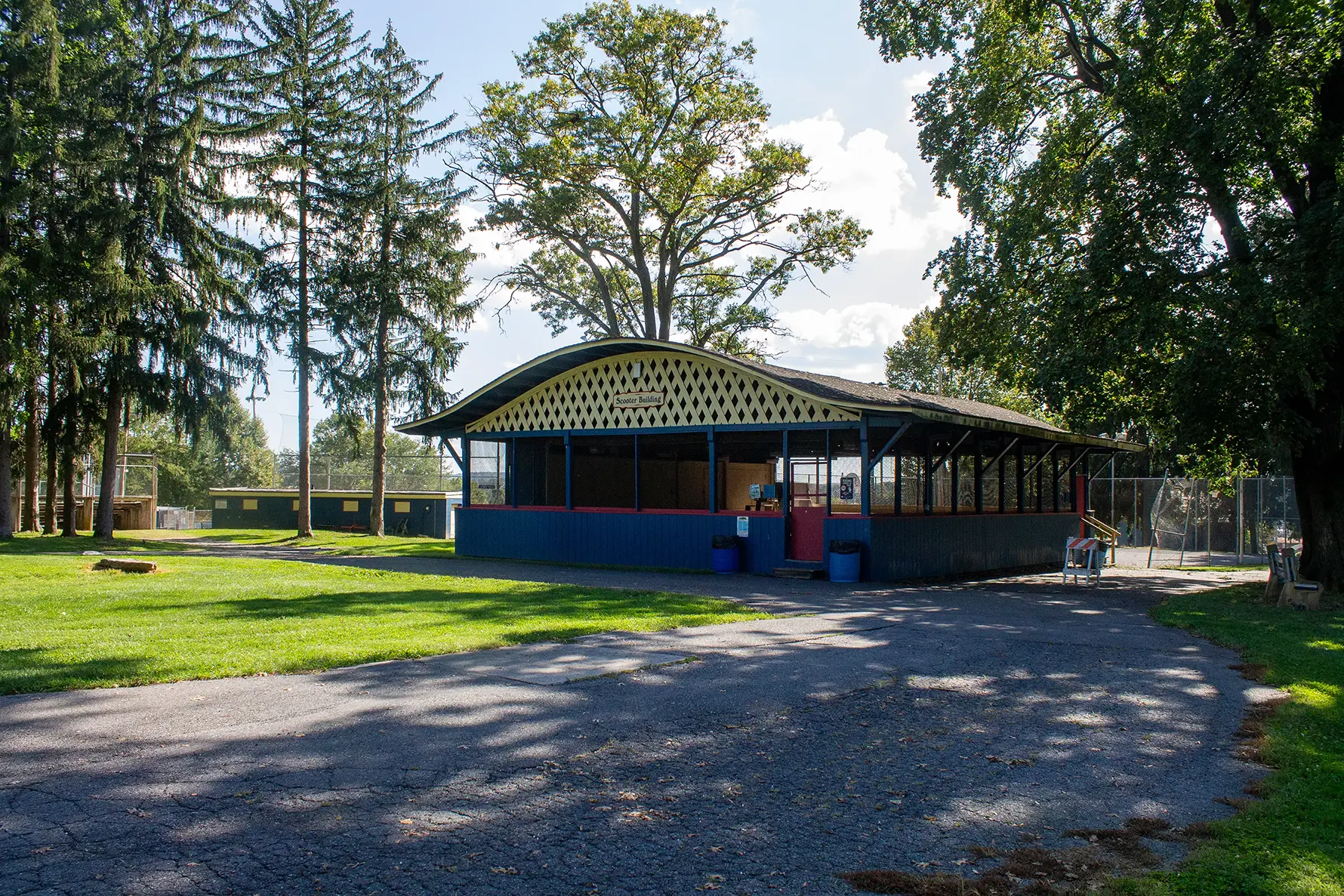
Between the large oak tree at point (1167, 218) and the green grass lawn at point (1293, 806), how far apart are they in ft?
20.6

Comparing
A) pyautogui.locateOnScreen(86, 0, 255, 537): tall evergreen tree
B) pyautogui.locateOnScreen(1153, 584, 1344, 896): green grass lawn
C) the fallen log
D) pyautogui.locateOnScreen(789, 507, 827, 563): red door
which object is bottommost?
pyautogui.locateOnScreen(1153, 584, 1344, 896): green grass lawn

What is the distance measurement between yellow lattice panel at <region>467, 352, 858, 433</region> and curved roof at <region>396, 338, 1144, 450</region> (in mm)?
238

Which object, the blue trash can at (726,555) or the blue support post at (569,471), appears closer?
the blue trash can at (726,555)

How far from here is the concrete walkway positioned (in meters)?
4.04

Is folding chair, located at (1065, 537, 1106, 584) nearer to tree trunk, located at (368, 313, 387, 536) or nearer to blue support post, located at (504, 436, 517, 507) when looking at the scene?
blue support post, located at (504, 436, 517, 507)

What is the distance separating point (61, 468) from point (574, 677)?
26.6m

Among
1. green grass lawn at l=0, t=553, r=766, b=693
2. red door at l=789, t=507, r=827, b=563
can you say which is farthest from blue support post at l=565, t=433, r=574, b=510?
green grass lawn at l=0, t=553, r=766, b=693

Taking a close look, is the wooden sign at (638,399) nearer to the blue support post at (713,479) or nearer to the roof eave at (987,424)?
the blue support post at (713,479)

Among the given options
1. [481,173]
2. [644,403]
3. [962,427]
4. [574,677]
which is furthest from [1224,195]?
[481,173]

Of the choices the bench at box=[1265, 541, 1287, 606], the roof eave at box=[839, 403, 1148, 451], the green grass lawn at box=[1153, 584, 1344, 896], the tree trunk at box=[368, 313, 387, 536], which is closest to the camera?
the green grass lawn at box=[1153, 584, 1344, 896]

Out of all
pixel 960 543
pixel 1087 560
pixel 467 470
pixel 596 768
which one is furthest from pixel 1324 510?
pixel 467 470

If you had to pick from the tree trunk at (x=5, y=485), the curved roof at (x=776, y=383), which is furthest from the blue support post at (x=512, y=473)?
the tree trunk at (x=5, y=485)

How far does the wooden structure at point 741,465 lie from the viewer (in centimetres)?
1964

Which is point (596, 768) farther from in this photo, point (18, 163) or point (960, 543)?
point (18, 163)
